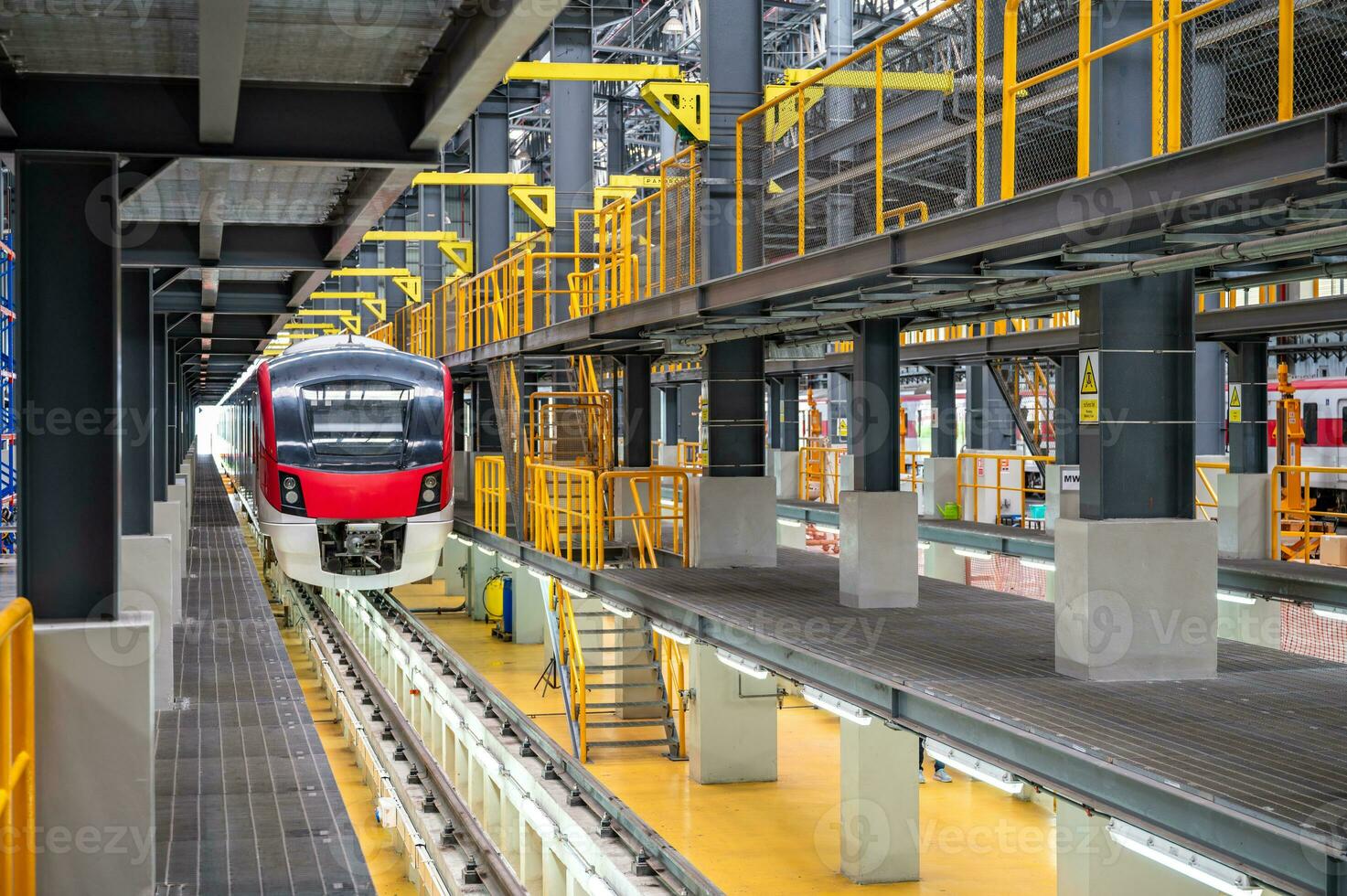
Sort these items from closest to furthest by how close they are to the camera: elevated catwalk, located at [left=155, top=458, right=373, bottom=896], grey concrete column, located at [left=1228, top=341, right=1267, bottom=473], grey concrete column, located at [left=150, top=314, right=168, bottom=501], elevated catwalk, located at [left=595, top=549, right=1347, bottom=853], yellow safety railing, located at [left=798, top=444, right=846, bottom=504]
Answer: elevated catwalk, located at [left=595, top=549, right=1347, bottom=853] < elevated catwalk, located at [left=155, top=458, right=373, bottom=896] < grey concrete column, located at [left=1228, top=341, right=1267, bottom=473] < grey concrete column, located at [left=150, top=314, right=168, bottom=501] < yellow safety railing, located at [left=798, top=444, right=846, bottom=504]

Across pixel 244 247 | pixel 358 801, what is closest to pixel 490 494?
pixel 358 801

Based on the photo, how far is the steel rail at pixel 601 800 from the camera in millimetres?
10367

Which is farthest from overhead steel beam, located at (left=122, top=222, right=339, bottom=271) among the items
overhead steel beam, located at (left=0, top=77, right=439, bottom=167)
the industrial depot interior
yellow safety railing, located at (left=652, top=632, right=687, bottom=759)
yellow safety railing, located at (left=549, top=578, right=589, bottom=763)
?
yellow safety railing, located at (left=652, top=632, right=687, bottom=759)

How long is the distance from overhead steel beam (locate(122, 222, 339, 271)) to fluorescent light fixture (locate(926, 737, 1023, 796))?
678cm

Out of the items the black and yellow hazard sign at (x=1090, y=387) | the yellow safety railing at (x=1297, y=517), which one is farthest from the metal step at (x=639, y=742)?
the black and yellow hazard sign at (x=1090, y=387)

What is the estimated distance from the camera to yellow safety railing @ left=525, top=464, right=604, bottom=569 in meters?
14.7

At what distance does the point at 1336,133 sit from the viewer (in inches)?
196

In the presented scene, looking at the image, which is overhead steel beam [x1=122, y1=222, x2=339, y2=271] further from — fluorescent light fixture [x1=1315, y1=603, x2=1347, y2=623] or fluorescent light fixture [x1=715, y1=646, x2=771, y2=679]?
fluorescent light fixture [x1=1315, y1=603, x2=1347, y2=623]

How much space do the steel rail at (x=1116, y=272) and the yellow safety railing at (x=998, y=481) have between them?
1010 cm

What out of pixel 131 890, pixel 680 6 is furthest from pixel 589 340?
pixel 680 6

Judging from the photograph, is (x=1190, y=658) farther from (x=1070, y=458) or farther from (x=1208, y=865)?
(x=1070, y=458)

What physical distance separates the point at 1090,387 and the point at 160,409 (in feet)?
44.5

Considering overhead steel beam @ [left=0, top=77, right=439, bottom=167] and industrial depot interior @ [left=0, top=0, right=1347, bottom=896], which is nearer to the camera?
industrial depot interior @ [left=0, top=0, right=1347, bottom=896]

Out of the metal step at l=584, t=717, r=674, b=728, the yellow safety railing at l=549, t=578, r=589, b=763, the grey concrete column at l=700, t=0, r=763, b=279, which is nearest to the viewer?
the grey concrete column at l=700, t=0, r=763, b=279
